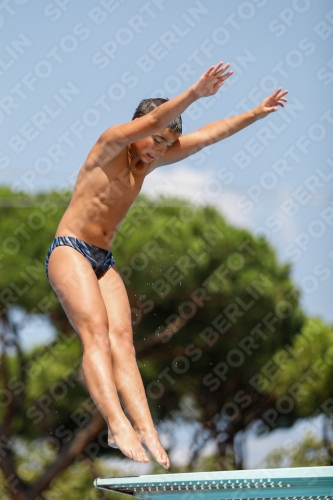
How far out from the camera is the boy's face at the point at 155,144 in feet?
11.5

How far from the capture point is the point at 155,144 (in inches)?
139

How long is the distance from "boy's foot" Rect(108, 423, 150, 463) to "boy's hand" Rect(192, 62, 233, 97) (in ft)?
4.80

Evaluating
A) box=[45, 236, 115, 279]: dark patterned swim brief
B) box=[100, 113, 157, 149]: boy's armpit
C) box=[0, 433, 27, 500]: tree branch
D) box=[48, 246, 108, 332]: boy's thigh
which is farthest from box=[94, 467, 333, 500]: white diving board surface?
box=[0, 433, 27, 500]: tree branch

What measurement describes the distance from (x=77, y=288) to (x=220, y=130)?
117cm

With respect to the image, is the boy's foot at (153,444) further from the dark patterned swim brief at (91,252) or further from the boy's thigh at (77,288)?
the dark patterned swim brief at (91,252)

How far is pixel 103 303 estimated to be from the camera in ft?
11.2

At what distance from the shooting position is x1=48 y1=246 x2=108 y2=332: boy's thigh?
132 inches

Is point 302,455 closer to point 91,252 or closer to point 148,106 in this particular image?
point 91,252

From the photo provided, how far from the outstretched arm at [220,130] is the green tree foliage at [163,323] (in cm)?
625

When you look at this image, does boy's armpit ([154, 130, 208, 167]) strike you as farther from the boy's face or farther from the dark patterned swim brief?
the dark patterned swim brief

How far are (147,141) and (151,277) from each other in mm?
7018

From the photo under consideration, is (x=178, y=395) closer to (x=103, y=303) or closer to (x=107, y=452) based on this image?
(x=107, y=452)

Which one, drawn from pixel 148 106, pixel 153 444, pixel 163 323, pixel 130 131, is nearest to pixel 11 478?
pixel 163 323

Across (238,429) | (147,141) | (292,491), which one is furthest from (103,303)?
(238,429)
